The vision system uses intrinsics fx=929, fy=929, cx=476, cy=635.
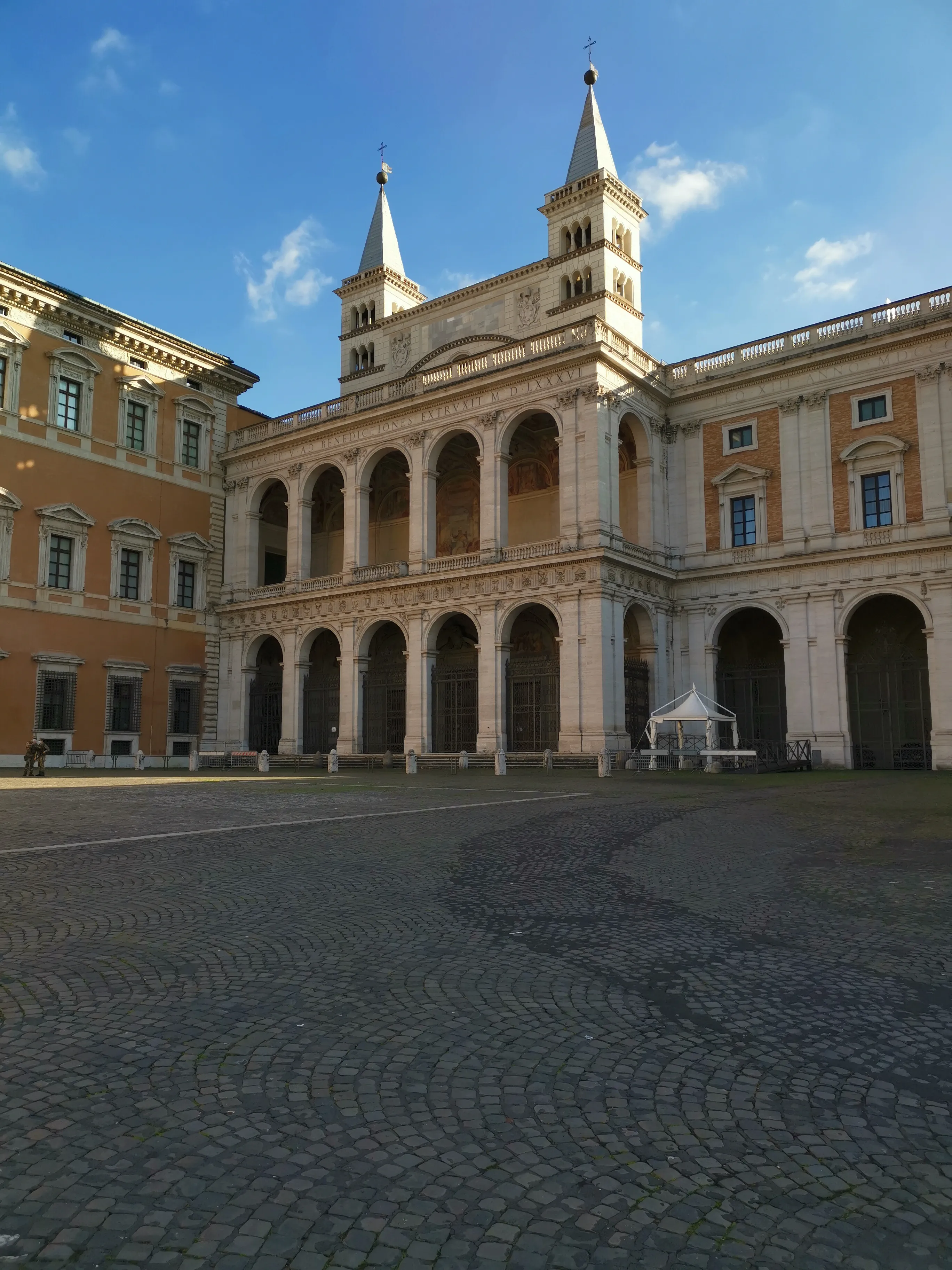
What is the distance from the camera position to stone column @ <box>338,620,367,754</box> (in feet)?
112

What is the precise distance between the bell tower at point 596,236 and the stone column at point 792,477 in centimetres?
967

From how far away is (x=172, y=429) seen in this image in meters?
36.7

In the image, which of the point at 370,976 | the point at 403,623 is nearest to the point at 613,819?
the point at 370,976

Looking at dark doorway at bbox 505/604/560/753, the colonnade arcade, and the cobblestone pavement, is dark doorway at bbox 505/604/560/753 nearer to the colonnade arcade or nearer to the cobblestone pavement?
the colonnade arcade

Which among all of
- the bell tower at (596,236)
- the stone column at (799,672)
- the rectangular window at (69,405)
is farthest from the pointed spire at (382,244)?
the stone column at (799,672)

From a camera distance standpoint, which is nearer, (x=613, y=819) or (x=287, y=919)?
(x=287, y=919)

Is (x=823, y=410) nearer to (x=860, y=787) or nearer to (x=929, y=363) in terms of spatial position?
(x=929, y=363)

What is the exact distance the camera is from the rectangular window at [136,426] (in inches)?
1371

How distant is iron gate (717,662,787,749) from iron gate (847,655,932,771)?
2261 mm

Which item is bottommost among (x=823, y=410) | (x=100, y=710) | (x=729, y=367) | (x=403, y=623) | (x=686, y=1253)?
(x=686, y=1253)

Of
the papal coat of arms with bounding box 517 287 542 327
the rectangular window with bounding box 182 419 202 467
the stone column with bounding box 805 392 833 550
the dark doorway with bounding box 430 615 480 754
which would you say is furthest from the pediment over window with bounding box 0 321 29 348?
the stone column with bounding box 805 392 833 550

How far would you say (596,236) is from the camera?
38.8m

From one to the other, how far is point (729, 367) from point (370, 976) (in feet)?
103

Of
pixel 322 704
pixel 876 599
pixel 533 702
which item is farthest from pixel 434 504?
pixel 876 599
